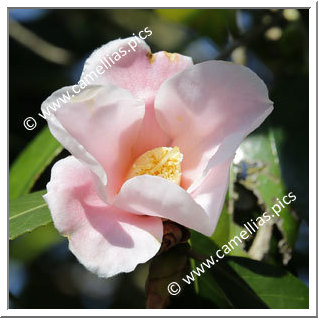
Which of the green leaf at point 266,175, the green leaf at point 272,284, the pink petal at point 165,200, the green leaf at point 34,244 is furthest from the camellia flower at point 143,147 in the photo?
the green leaf at point 34,244

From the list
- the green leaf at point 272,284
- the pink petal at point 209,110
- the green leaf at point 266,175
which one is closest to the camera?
the pink petal at point 209,110

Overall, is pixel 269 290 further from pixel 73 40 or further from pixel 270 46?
pixel 73 40

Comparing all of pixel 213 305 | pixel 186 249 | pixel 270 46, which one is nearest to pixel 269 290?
pixel 213 305

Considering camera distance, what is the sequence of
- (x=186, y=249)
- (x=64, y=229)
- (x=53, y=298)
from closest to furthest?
1. (x=64, y=229)
2. (x=186, y=249)
3. (x=53, y=298)

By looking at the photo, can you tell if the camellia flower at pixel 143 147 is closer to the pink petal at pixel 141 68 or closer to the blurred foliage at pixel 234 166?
the pink petal at pixel 141 68

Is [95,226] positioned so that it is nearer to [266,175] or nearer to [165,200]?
[165,200]

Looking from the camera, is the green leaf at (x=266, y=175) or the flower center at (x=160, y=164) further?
the green leaf at (x=266, y=175)
